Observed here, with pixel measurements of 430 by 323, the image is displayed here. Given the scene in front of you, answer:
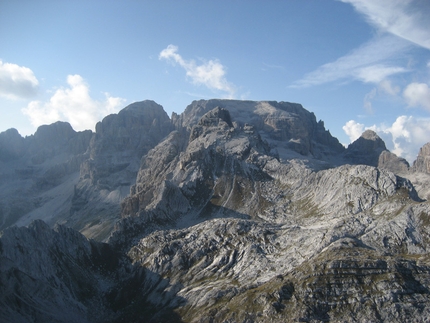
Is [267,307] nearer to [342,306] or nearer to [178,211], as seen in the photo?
[342,306]

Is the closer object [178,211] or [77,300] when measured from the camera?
[77,300]

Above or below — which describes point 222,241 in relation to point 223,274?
above

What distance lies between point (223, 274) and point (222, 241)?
50.8 ft

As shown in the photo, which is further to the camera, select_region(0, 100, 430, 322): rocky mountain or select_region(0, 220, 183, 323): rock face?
select_region(0, 220, 183, 323): rock face

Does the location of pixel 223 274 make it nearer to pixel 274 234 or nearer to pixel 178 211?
pixel 274 234

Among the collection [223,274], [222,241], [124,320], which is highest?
[222,241]

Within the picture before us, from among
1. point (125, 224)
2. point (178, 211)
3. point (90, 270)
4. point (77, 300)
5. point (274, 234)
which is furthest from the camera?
point (178, 211)

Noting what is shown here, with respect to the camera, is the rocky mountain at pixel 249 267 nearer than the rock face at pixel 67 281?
Yes

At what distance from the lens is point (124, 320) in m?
116

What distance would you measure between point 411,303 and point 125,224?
115647mm

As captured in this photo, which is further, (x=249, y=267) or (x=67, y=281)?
(x=67, y=281)

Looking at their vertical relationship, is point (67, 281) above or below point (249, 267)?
below

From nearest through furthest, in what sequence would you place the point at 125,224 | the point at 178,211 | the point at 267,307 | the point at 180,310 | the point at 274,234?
the point at 267,307 < the point at 180,310 < the point at 274,234 < the point at 125,224 < the point at 178,211

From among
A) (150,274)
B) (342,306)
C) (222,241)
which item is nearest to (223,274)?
(222,241)
